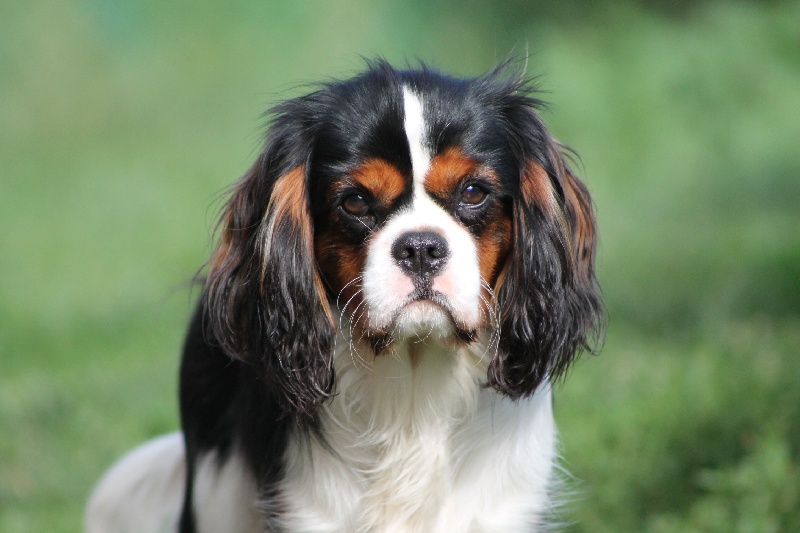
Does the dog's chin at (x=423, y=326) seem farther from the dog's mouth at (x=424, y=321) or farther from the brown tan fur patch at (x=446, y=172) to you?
the brown tan fur patch at (x=446, y=172)

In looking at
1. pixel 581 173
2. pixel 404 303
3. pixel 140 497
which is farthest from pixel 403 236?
pixel 140 497

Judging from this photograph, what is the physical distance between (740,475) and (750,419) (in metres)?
0.65

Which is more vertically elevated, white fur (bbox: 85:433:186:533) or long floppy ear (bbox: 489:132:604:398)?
long floppy ear (bbox: 489:132:604:398)

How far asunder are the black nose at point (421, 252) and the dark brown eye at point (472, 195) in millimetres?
206

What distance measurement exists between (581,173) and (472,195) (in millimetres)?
680

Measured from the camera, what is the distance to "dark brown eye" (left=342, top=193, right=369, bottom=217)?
121 inches

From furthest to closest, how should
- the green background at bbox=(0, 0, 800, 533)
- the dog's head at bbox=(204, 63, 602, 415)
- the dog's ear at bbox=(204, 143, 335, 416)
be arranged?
the green background at bbox=(0, 0, 800, 533), the dog's ear at bbox=(204, 143, 335, 416), the dog's head at bbox=(204, 63, 602, 415)

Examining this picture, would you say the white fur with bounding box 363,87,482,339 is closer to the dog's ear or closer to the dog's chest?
the dog's ear

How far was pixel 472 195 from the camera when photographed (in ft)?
10.2

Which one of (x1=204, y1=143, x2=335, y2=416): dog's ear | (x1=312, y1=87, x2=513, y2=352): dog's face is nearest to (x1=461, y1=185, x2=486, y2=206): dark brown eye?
(x1=312, y1=87, x2=513, y2=352): dog's face

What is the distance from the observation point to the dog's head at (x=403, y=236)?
300 cm

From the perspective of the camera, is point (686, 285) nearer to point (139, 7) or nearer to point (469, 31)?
point (469, 31)

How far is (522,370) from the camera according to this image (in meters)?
3.19

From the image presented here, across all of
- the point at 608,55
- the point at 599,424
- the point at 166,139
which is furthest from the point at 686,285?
the point at 166,139
